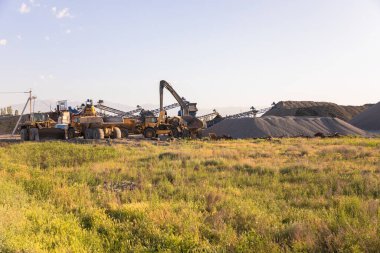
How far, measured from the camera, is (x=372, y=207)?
23.7 feet

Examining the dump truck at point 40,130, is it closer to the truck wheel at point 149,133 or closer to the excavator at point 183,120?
the truck wheel at point 149,133

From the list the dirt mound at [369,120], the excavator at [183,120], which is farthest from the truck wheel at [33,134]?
the dirt mound at [369,120]

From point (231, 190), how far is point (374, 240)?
16.1ft

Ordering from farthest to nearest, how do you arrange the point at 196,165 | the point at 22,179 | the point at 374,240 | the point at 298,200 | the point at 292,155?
the point at 292,155 → the point at 196,165 → the point at 22,179 → the point at 298,200 → the point at 374,240

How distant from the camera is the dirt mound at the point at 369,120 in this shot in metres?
53.0

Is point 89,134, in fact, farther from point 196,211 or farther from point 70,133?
point 196,211

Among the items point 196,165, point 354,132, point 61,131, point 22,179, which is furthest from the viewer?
point 354,132

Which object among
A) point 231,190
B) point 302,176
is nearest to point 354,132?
point 302,176

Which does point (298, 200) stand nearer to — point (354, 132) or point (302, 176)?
point (302, 176)

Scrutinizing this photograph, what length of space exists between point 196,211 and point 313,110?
61.3m

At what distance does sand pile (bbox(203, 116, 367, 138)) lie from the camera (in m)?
40.5

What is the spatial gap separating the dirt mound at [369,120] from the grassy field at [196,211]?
143 feet

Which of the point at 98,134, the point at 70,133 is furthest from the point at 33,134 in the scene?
the point at 98,134

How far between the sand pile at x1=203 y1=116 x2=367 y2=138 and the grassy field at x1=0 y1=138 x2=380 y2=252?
26815 millimetres
